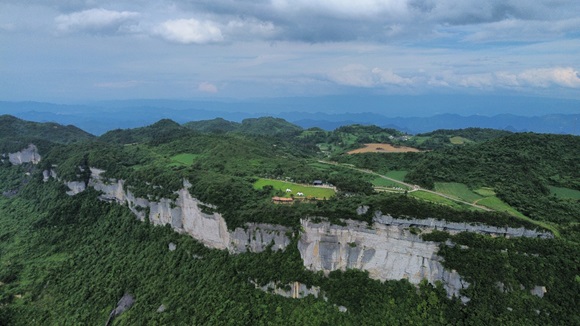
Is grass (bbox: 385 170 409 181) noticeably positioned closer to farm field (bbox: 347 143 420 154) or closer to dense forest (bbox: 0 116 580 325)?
dense forest (bbox: 0 116 580 325)

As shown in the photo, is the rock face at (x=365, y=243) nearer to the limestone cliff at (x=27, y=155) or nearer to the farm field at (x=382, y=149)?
the farm field at (x=382, y=149)

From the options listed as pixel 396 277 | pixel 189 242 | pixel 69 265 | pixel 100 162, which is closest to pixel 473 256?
pixel 396 277

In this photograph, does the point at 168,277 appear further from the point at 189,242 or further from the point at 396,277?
the point at 396,277

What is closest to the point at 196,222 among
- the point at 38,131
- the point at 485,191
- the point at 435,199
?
the point at 435,199

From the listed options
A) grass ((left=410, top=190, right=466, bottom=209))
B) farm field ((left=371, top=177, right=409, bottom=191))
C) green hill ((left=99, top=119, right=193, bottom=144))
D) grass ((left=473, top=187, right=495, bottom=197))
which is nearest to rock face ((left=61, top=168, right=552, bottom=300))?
grass ((left=410, top=190, right=466, bottom=209))

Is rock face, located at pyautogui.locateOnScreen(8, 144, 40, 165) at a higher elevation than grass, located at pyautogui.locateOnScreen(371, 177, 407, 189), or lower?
lower

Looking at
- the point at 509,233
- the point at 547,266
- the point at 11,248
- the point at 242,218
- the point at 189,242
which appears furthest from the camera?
the point at 11,248
